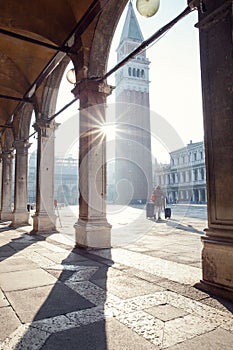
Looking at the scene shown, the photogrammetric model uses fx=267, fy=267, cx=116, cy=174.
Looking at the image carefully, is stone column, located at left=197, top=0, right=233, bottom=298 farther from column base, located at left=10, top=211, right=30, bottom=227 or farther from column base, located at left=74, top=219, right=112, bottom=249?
column base, located at left=10, top=211, right=30, bottom=227

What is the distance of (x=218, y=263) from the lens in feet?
8.65

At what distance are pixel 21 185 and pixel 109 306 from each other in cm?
863

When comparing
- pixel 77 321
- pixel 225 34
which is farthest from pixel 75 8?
pixel 77 321

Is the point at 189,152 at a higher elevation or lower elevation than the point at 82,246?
higher

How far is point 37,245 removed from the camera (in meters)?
5.71

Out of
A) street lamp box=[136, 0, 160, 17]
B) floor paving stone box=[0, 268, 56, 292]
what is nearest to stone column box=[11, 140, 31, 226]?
floor paving stone box=[0, 268, 56, 292]

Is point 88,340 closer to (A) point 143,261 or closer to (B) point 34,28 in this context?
(A) point 143,261

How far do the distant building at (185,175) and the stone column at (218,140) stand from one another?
151 ft

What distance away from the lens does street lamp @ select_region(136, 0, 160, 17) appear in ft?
11.1

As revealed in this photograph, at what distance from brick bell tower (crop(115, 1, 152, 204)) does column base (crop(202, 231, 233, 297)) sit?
144 ft

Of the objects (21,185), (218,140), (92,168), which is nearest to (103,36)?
(92,168)

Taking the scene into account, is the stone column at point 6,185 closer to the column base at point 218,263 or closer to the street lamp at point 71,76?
the street lamp at point 71,76

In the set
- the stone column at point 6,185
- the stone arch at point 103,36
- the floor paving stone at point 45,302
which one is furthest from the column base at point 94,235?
the stone column at point 6,185

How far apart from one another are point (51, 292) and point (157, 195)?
32.0 feet
